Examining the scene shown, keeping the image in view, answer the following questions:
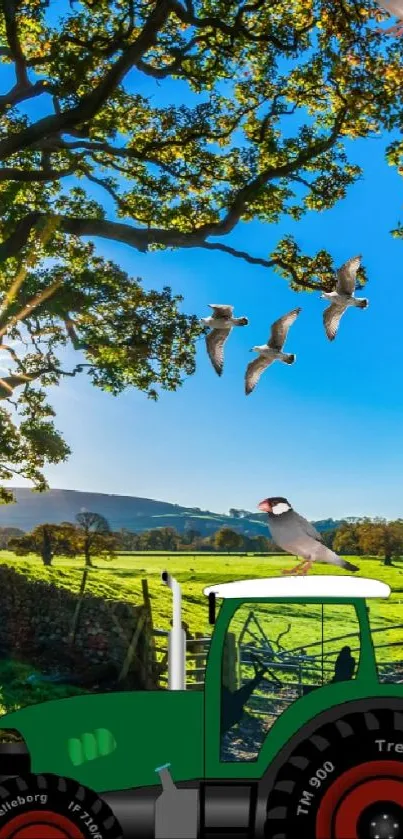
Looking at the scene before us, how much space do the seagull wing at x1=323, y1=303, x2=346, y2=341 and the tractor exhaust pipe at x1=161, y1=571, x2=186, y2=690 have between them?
24.5 feet

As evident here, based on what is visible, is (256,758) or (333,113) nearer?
(256,758)

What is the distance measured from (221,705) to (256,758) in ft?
0.80

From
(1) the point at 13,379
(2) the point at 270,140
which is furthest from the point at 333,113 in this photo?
(1) the point at 13,379

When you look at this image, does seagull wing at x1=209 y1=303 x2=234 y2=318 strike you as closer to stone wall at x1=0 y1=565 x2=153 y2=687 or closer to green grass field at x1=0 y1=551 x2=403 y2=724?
stone wall at x1=0 y1=565 x2=153 y2=687

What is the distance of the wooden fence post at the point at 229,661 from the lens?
146 inches

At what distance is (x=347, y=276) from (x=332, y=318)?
576mm

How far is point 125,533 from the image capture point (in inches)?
810

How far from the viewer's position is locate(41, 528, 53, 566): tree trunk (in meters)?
18.8

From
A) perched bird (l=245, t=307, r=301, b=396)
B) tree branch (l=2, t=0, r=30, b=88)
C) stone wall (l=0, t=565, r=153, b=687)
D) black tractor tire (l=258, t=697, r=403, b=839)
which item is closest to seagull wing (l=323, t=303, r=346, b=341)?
perched bird (l=245, t=307, r=301, b=396)

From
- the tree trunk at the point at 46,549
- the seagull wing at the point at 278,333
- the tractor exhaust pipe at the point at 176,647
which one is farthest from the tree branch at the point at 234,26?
the tractor exhaust pipe at the point at 176,647

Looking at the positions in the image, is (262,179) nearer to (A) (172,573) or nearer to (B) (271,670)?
(A) (172,573)

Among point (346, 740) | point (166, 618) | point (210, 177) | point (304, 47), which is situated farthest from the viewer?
point (166, 618)

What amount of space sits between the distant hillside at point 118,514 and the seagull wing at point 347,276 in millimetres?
8371

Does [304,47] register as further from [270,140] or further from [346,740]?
Result: [346,740]
